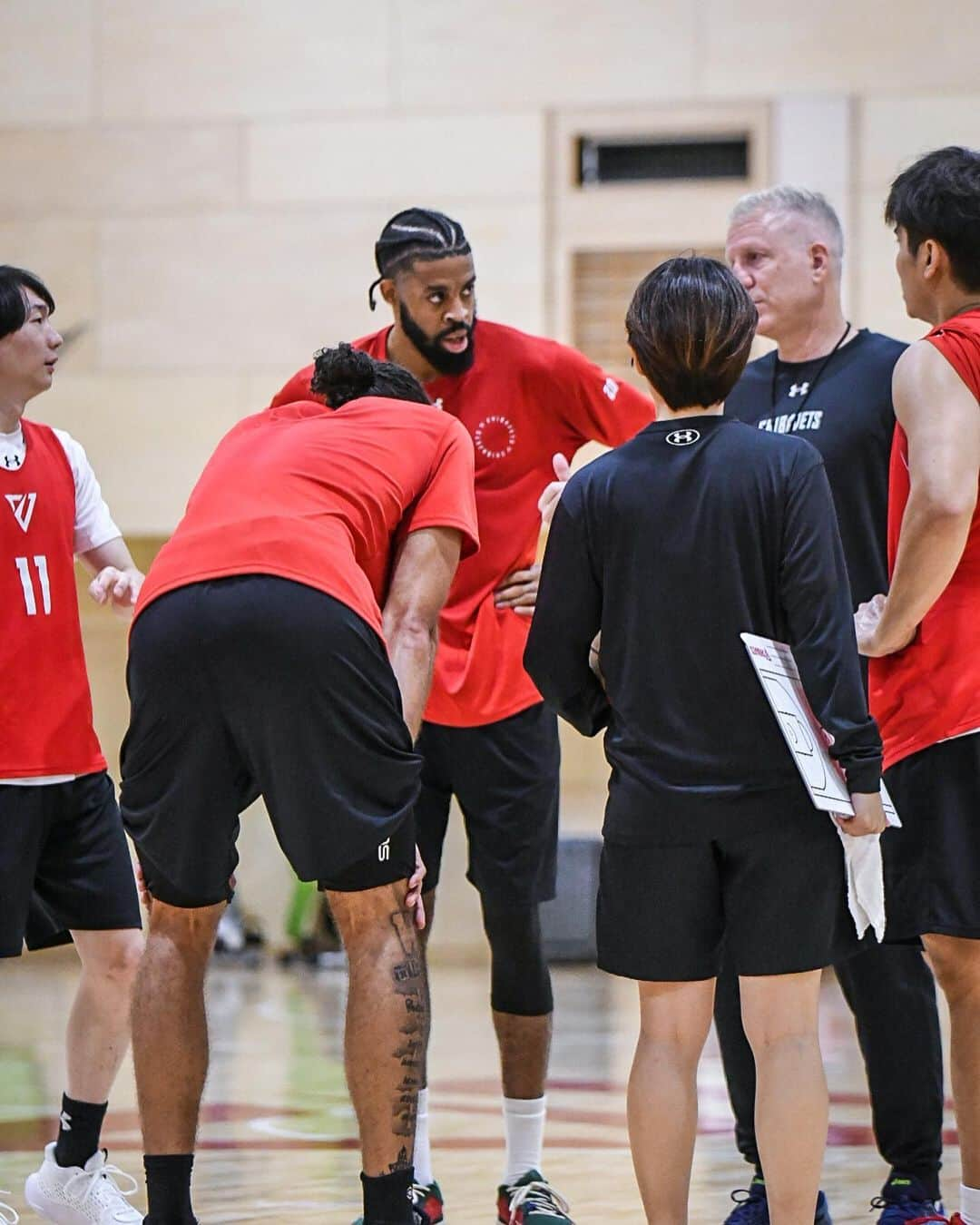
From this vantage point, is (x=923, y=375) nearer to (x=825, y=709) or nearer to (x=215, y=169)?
(x=825, y=709)

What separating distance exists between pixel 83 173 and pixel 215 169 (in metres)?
0.79

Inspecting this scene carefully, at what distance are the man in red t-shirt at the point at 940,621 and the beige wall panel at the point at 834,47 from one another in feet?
22.1

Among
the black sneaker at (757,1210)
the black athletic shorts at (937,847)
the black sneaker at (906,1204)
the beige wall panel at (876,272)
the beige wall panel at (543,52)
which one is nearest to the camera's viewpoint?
the black athletic shorts at (937,847)

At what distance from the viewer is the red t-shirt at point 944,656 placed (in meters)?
2.94

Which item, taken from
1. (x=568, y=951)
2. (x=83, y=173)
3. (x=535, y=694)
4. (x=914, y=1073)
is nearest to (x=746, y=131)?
(x=83, y=173)

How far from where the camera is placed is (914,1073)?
3.25 meters

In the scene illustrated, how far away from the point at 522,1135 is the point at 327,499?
5.12 ft

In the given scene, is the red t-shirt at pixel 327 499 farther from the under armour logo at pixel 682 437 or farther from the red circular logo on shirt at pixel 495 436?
the red circular logo on shirt at pixel 495 436

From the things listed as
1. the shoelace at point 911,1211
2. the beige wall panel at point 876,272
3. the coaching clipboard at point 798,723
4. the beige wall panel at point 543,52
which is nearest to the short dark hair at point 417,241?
the coaching clipboard at point 798,723

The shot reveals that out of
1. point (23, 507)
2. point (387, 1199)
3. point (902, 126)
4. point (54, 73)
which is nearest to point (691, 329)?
point (387, 1199)

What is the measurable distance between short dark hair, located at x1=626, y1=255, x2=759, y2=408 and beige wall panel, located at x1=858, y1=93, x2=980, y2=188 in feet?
22.8

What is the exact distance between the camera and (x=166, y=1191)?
8.95ft

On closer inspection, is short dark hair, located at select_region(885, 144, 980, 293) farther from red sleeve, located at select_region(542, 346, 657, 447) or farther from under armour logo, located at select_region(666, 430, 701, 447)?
red sleeve, located at select_region(542, 346, 657, 447)

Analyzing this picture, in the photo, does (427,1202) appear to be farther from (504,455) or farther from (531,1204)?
(504,455)
